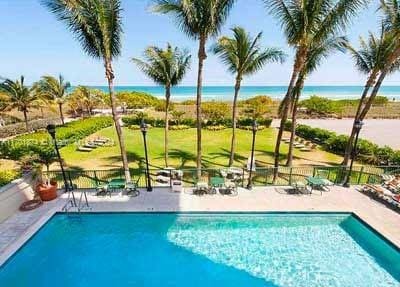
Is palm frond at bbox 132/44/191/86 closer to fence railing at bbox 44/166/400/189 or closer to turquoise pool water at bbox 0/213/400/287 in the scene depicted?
fence railing at bbox 44/166/400/189

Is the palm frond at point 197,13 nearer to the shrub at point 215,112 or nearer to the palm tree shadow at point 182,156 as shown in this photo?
the palm tree shadow at point 182,156

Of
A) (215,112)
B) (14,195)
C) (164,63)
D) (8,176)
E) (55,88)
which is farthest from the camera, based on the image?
(215,112)

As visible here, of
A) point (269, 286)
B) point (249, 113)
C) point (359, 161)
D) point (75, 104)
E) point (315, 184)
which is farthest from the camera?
point (75, 104)

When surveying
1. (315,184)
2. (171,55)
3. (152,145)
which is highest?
(171,55)

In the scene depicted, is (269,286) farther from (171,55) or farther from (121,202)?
(171,55)

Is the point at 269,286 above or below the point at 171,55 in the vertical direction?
below

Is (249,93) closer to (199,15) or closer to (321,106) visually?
(321,106)

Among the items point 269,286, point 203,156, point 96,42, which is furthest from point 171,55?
point 269,286

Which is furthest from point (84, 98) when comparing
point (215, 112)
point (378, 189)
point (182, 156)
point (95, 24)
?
point (378, 189)
